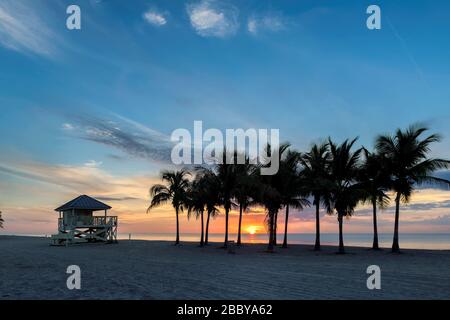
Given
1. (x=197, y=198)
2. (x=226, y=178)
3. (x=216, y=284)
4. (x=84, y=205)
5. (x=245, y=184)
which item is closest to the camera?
(x=216, y=284)

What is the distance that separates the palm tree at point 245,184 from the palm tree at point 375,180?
8.60 meters

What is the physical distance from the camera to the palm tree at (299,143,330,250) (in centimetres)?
3025

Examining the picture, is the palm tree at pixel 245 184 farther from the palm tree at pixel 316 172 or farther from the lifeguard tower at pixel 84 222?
the lifeguard tower at pixel 84 222

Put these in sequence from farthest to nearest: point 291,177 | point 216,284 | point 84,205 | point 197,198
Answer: point 84,205 → point 197,198 → point 291,177 → point 216,284

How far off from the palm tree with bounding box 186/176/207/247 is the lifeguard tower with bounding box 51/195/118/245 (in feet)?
28.5

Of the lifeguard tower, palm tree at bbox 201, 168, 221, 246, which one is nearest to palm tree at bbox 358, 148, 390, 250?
palm tree at bbox 201, 168, 221, 246

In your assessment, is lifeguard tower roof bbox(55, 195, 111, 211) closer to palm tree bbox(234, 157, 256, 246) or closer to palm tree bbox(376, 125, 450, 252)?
palm tree bbox(234, 157, 256, 246)

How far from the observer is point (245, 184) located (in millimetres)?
28609

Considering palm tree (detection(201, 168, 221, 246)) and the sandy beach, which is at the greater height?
palm tree (detection(201, 168, 221, 246))

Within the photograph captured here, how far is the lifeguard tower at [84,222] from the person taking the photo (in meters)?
38.1

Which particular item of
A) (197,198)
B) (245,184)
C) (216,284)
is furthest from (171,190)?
(216,284)

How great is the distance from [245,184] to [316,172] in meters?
6.18

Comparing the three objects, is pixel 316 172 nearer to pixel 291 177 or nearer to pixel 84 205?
pixel 291 177
